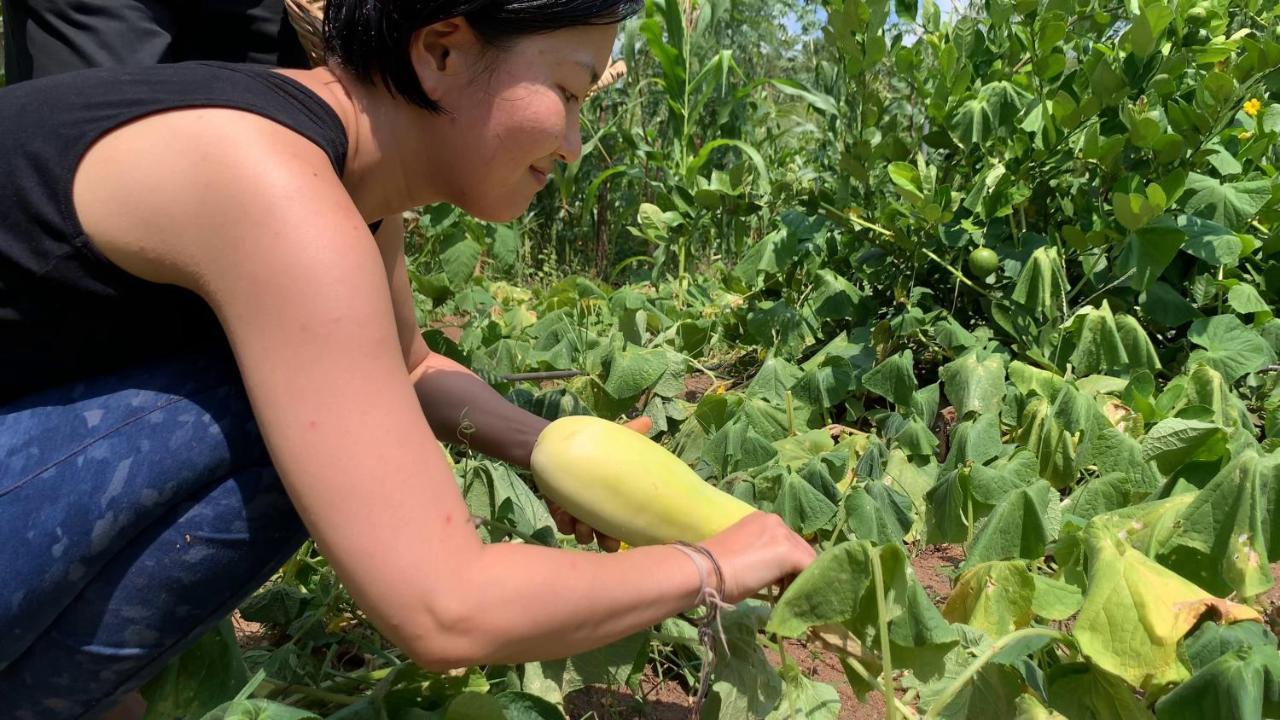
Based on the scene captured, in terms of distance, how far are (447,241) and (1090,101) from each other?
1699mm

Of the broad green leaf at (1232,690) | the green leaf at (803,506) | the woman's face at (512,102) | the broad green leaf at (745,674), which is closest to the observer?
the broad green leaf at (1232,690)

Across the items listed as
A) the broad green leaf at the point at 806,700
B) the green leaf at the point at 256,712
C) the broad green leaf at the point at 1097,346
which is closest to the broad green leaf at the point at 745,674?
the broad green leaf at the point at 806,700

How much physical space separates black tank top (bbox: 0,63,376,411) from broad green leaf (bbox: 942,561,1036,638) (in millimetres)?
849

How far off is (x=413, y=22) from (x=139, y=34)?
110 centimetres

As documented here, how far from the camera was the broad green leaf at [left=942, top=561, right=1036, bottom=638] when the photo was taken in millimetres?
1290

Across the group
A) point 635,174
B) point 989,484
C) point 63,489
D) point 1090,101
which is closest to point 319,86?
point 63,489

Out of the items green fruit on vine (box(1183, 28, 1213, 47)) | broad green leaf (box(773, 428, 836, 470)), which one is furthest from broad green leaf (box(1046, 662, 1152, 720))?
green fruit on vine (box(1183, 28, 1213, 47))

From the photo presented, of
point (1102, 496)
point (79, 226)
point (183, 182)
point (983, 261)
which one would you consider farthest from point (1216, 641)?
point (983, 261)

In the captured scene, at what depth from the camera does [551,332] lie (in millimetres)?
2701

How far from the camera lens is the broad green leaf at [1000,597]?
4.23 feet

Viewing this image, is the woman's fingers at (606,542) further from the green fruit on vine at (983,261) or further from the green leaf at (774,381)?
the green fruit on vine at (983,261)

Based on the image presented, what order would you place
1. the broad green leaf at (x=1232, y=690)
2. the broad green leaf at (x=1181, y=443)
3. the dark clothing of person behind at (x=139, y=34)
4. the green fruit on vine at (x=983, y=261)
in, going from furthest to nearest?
1. the green fruit on vine at (x=983, y=261)
2. the dark clothing of person behind at (x=139, y=34)
3. the broad green leaf at (x=1181, y=443)
4. the broad green leaf at (x=1232, y=690)

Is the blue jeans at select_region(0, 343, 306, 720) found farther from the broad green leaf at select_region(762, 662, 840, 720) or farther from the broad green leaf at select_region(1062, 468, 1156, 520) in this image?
the broad green leaf at select_region(1062, 468, 1156, 520)

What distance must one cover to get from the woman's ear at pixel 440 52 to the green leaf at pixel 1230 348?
5.76 ft
